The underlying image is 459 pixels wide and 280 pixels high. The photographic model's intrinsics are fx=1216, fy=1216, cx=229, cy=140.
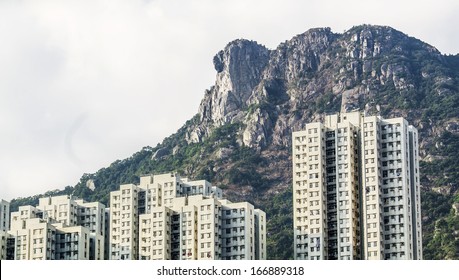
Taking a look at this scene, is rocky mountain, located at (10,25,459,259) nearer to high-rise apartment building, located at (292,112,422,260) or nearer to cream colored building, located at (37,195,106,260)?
cream colored building, located at (37,195,106,260)

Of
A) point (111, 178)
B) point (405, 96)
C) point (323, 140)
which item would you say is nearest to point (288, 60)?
point (405, 96)

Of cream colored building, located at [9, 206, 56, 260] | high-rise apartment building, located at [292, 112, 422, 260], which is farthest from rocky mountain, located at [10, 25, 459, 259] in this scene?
cream colored building, located at [9, 206, 56, 260]

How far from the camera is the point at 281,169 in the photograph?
125 meters

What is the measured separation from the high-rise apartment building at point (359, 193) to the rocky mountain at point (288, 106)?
37.7 meters

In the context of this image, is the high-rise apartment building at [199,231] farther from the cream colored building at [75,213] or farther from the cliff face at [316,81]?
the cliff face at [316,81]

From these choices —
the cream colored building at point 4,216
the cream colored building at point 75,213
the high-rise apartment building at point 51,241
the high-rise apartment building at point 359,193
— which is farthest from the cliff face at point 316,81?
the high-rise apartment building at point 51,241

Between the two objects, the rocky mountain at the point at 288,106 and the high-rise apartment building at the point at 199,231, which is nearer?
the high-rise apartment building at the point at 199,231

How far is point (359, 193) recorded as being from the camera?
2963 inches

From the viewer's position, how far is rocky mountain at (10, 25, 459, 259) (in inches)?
Result: 4818

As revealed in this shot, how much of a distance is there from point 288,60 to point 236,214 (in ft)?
229

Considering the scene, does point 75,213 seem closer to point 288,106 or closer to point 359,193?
point 359,193

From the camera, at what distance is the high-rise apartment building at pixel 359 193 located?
7419cm

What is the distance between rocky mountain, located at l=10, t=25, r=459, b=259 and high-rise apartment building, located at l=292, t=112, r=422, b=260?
124 ft
